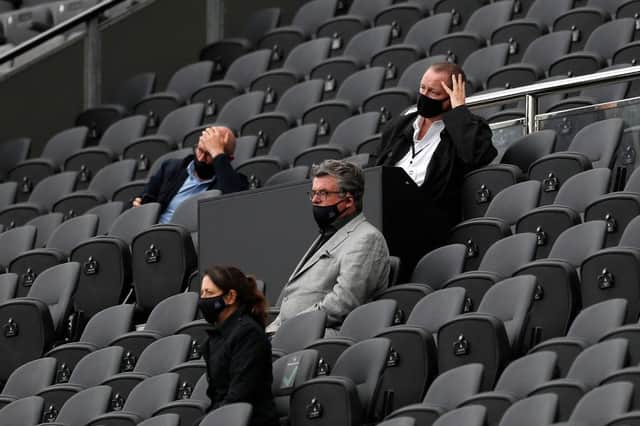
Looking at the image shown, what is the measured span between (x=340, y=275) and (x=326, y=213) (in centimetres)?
32

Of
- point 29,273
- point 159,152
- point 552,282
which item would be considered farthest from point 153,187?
point 552,282

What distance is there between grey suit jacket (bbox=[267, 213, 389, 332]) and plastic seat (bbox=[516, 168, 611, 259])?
702 mm

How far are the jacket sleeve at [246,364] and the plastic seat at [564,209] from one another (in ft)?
5.22

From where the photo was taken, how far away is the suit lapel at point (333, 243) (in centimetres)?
899

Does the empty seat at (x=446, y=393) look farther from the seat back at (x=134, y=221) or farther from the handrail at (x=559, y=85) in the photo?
the seat back at (x=134, y=221)

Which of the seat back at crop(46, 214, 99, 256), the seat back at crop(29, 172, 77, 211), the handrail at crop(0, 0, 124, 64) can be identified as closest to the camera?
the seat back at crop(46, 214, 99, 256)

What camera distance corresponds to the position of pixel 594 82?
32.8 feet

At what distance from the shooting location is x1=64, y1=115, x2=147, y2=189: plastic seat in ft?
43.6

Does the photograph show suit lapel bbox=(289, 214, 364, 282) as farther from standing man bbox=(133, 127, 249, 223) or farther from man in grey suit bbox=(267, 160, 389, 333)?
standing man bbox=(133, 127, 249, 223)

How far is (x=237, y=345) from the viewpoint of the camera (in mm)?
8078

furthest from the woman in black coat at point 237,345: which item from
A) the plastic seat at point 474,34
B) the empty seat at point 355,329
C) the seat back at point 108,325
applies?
the plastic seat at point 474,34

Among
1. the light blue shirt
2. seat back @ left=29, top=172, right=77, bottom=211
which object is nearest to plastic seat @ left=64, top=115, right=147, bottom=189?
seat back @ left=29, top=172, right=77, bottom=211

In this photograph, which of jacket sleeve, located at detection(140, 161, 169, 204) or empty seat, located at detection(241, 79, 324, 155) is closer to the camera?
jacket sleeve, located at detection(140, 161, 169, 204)

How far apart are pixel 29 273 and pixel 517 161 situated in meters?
3.00
